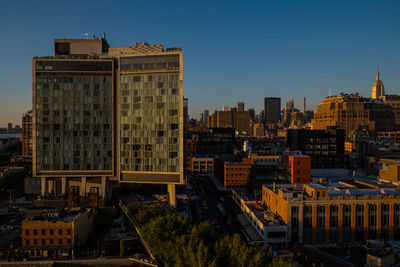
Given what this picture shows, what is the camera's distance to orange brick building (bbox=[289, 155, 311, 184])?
13262 cm

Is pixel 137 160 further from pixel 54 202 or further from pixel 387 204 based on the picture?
pixel 387 204

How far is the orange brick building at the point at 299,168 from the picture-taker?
133 metres

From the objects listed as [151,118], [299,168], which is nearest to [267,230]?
[151,118]

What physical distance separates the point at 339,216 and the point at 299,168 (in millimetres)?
46986

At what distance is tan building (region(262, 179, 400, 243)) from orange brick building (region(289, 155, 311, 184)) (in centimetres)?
4465

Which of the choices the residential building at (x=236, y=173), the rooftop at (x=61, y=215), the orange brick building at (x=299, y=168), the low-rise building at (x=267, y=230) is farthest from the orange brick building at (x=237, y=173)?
the rooftop at (x=61, y=215)

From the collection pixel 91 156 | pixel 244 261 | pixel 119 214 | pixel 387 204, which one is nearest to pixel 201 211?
pixel 119 214

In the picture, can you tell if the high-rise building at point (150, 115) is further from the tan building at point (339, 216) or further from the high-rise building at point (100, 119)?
the tan building at point (339, 216)

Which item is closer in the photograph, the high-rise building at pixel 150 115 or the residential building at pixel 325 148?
the high-rise building at pixel 150 115

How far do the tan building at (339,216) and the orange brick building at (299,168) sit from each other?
44649 millimetres

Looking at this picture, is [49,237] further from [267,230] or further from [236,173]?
[236,173]

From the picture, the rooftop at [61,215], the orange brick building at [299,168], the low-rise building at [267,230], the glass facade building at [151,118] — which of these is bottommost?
the low-rise building at [267,230]

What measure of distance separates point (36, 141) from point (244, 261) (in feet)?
288

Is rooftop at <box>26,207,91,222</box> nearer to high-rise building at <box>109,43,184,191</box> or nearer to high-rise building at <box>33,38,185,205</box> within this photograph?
high-rise building at <box>33,38,185,205</box>
